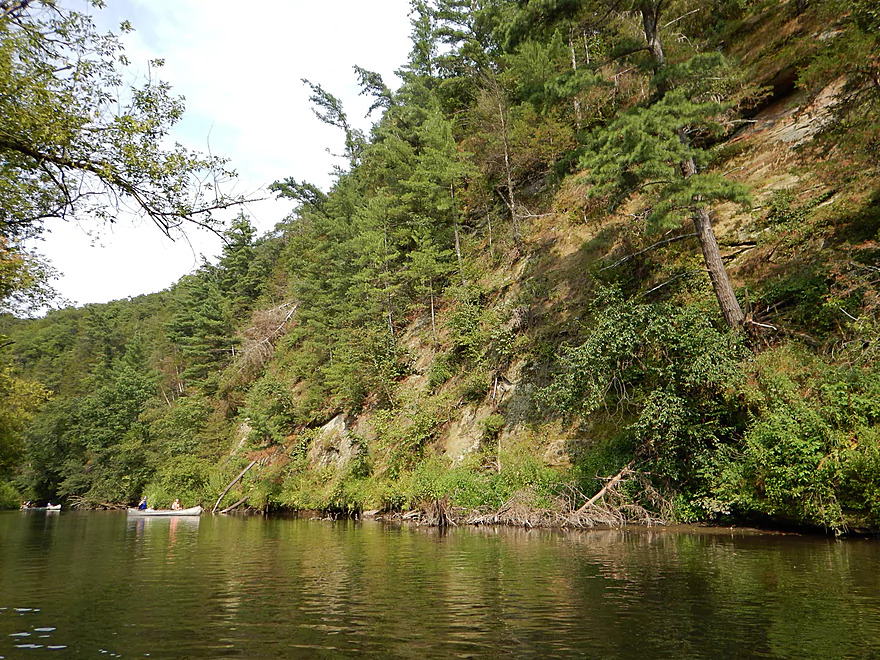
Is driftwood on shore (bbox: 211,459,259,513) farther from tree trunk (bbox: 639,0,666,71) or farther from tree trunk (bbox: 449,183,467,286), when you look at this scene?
tree trunk (bbox: 639,0,666,71)

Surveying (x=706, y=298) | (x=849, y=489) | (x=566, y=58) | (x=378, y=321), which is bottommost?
(x=849, y=489)

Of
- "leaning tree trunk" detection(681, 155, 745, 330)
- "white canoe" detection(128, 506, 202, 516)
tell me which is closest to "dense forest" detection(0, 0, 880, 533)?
"leaning tree trunk" detection(681, 155, 745, 330)

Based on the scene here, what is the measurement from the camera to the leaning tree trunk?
52.7 ft

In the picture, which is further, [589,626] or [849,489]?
[849,489]

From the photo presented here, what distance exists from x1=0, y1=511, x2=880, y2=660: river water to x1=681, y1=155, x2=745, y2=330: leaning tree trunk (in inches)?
241

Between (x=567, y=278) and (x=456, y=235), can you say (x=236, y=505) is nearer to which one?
(x=456, y=235)

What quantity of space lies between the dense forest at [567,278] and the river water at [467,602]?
3.33m

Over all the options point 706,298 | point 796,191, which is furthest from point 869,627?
point 796,191

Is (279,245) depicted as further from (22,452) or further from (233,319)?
(22,452)

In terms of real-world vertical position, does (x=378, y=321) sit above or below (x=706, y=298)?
above

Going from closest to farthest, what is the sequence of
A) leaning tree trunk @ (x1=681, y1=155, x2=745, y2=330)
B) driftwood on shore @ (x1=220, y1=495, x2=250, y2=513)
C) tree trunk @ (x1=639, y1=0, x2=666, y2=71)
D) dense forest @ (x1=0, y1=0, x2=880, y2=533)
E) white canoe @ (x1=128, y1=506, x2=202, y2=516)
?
1. dense forest @ (x1=0, y1=0, x2=880, y2=533)
2. leaning tree trunk @ (x1=681, y1=155, x2=745, y2=330)
3. tree trunk @ (x1=639, y1=0, x2=666, y2=71)
4. white canoe @ (x1=128, y1=506, x2=202, y2=516)
5. driftwood on shore @ (x1=220, y1=495, x2=250, y2=513)

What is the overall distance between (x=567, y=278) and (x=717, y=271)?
9930 mm

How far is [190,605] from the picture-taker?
7.56 meters

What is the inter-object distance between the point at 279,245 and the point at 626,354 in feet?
166
